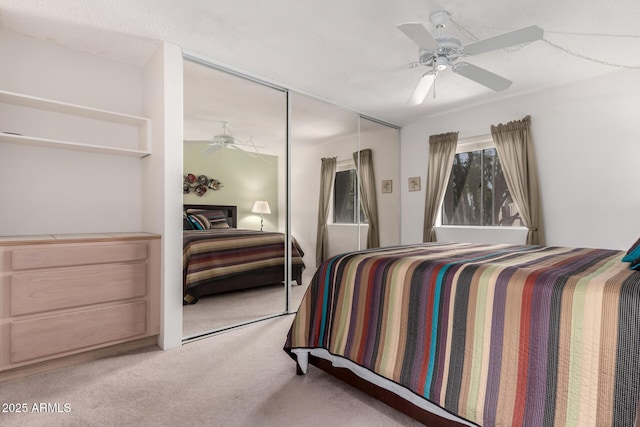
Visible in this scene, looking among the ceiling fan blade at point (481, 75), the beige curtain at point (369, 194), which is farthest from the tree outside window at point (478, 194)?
the ceiling fan blade at point (481, 75)

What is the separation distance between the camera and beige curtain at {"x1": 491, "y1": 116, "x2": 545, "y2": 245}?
3.58 metres

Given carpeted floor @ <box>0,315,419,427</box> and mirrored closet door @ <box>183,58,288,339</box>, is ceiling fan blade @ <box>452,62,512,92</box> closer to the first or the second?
mirrored closet door @ <box>183,58,288,339</box>

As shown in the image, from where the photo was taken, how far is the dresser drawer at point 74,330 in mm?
2078

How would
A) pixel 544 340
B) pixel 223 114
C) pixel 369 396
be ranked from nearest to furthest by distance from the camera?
pixel 544 340, pixel 369 396, pixel 223 114

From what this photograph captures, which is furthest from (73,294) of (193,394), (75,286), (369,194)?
(369,194)

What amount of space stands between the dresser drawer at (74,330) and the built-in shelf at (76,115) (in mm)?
1202

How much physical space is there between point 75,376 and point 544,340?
261 centimetres

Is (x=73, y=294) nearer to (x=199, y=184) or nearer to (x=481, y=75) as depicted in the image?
(x=199, y=184)

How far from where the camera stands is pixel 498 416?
1.28 meters

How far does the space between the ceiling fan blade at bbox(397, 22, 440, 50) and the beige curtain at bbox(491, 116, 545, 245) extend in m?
2.13

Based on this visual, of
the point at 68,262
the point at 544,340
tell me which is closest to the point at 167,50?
the point at 68,262

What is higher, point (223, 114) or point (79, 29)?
point (79, 29)

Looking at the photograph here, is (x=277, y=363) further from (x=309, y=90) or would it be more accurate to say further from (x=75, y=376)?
(x=309, y=90)

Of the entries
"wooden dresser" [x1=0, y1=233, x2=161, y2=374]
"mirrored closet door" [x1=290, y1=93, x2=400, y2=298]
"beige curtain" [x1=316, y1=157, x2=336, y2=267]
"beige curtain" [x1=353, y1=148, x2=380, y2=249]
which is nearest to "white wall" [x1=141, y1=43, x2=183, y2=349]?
"wooden dresser" [x1=0, y1=233, x2=161, y2=374]
